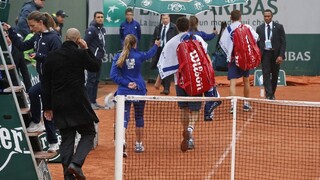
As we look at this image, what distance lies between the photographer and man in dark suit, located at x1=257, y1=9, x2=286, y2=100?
18.4 metres

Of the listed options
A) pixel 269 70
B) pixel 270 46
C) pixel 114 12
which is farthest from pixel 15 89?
pixel 114 12

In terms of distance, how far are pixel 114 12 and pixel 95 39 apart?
5.36 m

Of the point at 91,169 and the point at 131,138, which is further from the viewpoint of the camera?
the point at 131,138

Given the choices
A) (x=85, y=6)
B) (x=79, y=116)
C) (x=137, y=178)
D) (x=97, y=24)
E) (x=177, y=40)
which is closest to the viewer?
(x=79, y=116)

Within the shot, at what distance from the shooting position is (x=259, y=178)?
36.6ft

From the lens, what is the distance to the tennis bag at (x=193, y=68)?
12.6m

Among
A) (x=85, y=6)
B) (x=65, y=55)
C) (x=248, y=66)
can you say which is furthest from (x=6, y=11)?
(x=85, y=6)

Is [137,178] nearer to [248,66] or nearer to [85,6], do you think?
[248,66]

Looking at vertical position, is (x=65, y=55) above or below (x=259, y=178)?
above

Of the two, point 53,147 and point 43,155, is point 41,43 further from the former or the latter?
point 43,155

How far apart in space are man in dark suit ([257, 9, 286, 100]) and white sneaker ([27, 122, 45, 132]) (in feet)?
27.9

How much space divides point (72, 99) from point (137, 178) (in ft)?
4.95

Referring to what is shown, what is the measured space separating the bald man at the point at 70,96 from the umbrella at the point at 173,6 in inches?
250

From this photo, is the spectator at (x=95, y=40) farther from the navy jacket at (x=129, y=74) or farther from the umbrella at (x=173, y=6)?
the navy jacket at (x=129, y=74)
